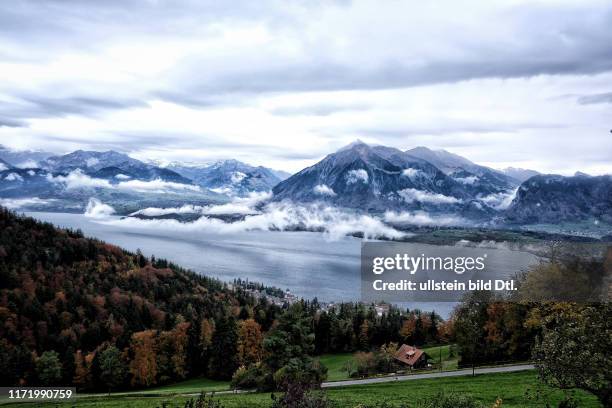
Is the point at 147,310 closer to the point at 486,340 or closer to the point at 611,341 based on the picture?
the point at 486,340

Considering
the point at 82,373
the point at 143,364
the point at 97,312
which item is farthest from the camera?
the point at 97,312

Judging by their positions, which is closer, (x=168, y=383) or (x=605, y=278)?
(x=605, y=278)

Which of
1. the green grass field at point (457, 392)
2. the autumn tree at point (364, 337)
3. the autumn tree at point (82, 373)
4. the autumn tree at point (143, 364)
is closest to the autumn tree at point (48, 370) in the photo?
the autumn tree at point (82, 373)

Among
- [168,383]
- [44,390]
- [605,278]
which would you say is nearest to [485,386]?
Result: [605,278]

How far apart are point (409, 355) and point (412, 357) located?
2.02ft

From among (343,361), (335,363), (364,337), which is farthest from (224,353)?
(364,337)

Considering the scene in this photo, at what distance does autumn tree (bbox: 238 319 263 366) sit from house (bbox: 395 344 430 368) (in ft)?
47.7

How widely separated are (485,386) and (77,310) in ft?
213

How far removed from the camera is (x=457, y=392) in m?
22.6

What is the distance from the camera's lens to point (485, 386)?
83.8 feet

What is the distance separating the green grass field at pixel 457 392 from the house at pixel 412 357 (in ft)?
53.3

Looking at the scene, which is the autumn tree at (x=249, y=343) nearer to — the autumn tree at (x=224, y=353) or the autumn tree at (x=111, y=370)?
the autumn tree at (x=224, y=353)

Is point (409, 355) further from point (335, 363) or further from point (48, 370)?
point (48, 370)

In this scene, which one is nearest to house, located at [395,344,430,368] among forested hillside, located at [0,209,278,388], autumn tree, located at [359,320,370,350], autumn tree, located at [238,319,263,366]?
autumn tree, located at [359,320,370,350]
